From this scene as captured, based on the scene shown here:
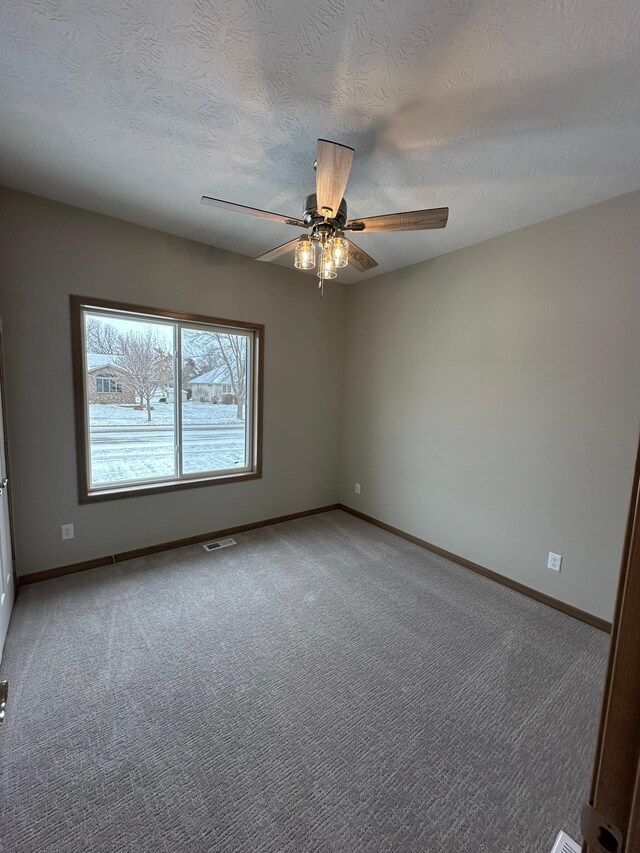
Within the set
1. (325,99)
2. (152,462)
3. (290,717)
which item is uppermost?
(325,99)

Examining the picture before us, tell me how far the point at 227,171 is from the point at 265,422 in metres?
2.16

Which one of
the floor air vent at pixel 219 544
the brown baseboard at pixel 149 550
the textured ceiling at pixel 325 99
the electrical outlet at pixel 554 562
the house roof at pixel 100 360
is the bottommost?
the floor air vent at pixel 219 544

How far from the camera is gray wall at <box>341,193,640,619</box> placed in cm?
224

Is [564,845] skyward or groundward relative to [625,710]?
groundward

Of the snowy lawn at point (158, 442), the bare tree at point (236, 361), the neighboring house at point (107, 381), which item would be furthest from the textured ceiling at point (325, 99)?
the snowy lawn at point (158, 442)

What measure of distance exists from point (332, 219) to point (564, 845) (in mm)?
2644

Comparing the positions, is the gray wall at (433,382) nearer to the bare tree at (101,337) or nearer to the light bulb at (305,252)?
the bare tree at (101,337)

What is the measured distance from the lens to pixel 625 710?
0.42 metres

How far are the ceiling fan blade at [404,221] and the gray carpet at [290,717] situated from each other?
2.35 meters

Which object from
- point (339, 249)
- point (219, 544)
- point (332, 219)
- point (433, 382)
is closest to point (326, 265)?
point (339, 249)

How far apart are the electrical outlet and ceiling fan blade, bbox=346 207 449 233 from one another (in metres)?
2.32

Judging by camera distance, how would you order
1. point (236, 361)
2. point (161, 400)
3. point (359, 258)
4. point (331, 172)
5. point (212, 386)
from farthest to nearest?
point (236, 361), point (212, 386), point (161, 400), point (359, 258), point (331, 172)

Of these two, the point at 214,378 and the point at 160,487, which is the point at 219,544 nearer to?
the point at 160,487

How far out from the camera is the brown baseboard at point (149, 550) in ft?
8.65
